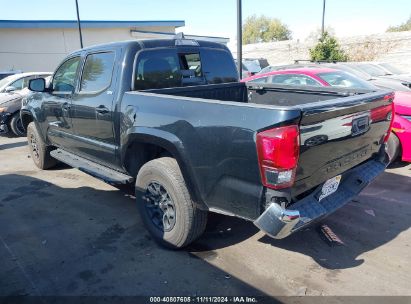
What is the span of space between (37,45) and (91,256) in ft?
79.4

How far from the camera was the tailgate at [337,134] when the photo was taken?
2.65m

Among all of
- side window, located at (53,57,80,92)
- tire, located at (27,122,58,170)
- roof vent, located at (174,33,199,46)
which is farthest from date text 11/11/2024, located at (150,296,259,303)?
tire, located at (27,122,58,170)

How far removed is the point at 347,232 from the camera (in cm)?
388

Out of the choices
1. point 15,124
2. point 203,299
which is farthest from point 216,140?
point 15,124

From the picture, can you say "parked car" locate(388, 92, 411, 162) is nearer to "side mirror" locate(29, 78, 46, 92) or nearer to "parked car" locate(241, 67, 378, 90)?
"parked car" locate(241, 67, 378, 90)

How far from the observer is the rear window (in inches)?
158

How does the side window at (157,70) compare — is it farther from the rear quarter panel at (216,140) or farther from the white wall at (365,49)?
the white wall at (365,49)

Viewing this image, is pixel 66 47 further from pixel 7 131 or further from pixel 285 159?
pixel 285 159

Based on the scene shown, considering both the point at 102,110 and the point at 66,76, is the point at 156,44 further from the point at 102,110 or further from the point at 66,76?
the point at 66,76

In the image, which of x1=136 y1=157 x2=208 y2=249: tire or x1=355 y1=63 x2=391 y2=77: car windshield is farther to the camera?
x1=355 y1=63 x2=391 y2=77: car windshield

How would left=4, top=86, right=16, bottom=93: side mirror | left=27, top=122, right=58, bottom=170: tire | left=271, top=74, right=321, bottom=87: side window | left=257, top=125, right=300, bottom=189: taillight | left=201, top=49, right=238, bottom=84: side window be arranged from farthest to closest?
left=4, top=86, right=16, bottom=93: side mirror < left=271, top=74, right=321, bottom=87: side window < left=27, top=122, right=58, bottom=170: tire < left=201, top=49, right=238, bottom=84: side window < left=257, top=125, right=300, bottom=189: taillight

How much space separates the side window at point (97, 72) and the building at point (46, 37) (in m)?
18.2

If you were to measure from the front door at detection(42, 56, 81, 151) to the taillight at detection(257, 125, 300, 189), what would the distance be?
3.09m

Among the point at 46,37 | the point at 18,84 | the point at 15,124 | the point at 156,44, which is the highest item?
the point at 46,37
